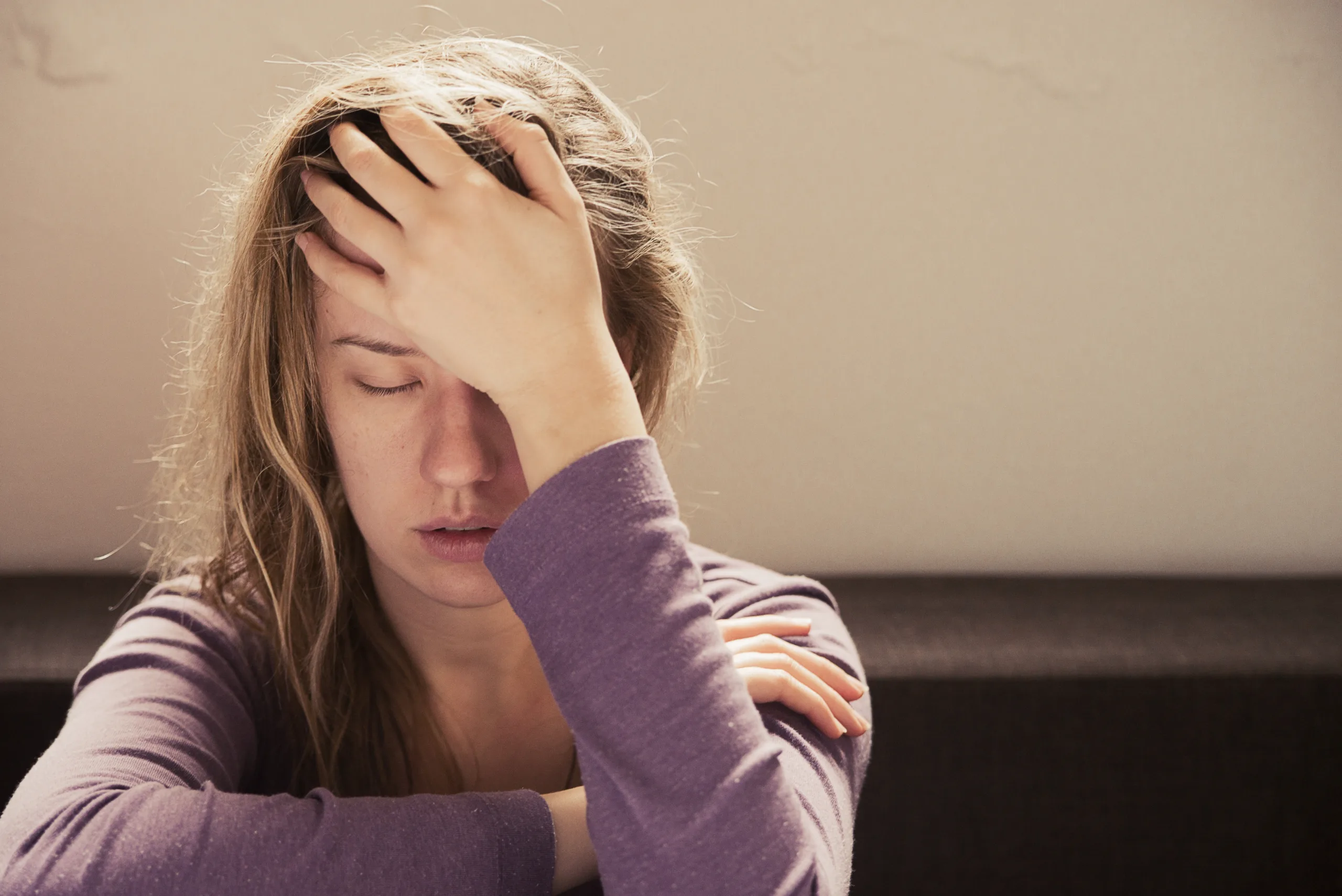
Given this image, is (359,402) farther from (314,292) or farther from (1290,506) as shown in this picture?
(1290,506)

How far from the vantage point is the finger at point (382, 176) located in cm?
61

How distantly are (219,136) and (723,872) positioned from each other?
0.88 meters

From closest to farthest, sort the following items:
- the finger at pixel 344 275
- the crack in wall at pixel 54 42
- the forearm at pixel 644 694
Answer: the forearm at pixel 644 694, the finger at pixel 344 275, the crack in wall at pixel 54 42

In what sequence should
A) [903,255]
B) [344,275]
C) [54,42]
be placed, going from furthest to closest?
[903,255]
[54,42]
[344,275]

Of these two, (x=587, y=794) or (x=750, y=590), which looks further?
(x=750, y=590)

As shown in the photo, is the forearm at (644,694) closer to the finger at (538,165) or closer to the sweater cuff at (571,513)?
the sweater cuff at (571,513)

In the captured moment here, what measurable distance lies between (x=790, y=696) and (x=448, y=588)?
0.23m

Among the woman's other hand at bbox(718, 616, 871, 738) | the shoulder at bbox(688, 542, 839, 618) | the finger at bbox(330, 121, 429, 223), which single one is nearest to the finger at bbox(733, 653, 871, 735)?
the woman's other hand at bbox(718, 616, 871, 738)

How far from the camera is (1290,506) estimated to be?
1.30m

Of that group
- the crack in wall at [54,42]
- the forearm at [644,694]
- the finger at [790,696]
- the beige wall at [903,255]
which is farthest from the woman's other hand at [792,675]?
the crack in wall at [54,42]

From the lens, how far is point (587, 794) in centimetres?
58

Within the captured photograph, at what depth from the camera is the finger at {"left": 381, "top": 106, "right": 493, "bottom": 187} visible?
0.62 m

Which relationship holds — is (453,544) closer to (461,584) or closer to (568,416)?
(461,584)

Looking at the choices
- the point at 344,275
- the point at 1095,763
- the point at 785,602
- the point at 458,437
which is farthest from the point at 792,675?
the point at 1095,763
